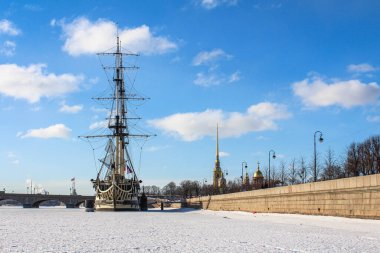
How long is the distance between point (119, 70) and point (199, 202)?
39027 mm

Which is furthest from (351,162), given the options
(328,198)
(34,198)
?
(34,198)

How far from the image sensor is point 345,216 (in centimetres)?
3706

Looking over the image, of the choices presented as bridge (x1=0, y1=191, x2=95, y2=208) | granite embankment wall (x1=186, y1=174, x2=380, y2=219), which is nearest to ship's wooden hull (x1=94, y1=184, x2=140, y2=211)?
granite embankment wall (x1=186, y1=174, x2=380, y2=219)

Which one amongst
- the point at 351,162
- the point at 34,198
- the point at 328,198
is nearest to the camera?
the point at 328,198

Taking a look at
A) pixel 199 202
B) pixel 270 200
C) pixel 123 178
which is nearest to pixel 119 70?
pixel 123 178

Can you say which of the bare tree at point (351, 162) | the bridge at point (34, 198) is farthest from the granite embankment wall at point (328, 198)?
the bridge at point (34, 198)

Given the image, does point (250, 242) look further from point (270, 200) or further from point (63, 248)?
point (270, 200)

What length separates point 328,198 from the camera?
40906 mm

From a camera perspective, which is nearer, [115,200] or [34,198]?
[115,200]

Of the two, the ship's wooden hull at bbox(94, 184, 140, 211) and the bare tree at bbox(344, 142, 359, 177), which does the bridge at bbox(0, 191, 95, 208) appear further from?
the bare tree at bbox(344, 142, 359, 177)

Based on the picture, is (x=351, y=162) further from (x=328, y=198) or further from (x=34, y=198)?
(x=34, y=198)

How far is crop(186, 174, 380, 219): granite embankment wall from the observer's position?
33.6 meters

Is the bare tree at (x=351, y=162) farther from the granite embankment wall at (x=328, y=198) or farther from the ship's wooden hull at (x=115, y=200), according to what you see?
the ship's wooden hull at (x=115, y=200)

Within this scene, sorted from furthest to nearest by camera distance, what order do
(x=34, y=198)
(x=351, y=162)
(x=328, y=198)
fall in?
(x=34, y=198)
(x=351, y=162)
(x=328, y=198)
